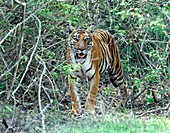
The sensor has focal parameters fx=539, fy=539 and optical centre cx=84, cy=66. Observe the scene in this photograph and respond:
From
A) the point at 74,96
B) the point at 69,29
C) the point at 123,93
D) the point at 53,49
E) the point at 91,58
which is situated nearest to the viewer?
the point at 53,49

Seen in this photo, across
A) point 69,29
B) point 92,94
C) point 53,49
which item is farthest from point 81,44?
point 92,94

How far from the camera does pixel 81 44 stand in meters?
9.08

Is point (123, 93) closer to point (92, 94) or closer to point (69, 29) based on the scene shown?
point (92, 94)

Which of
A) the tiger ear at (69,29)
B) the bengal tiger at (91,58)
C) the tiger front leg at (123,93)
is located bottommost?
the tiger front leg at (123,93)

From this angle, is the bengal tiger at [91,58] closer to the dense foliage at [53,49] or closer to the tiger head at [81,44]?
the tiger head at [81,44]

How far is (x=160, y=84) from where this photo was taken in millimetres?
9219

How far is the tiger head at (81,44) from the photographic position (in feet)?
29.7

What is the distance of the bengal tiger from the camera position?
8.91 metres

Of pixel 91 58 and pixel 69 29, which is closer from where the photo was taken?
pixel 69 29

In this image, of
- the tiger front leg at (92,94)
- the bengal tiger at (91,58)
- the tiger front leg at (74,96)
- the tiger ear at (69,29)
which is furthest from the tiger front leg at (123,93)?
the tiger ear at (69,29)

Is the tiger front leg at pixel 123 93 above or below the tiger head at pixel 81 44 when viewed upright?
below

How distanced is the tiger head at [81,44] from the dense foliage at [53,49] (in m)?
0.20

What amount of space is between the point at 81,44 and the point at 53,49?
58 centimetres

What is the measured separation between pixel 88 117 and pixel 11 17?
1820mm
